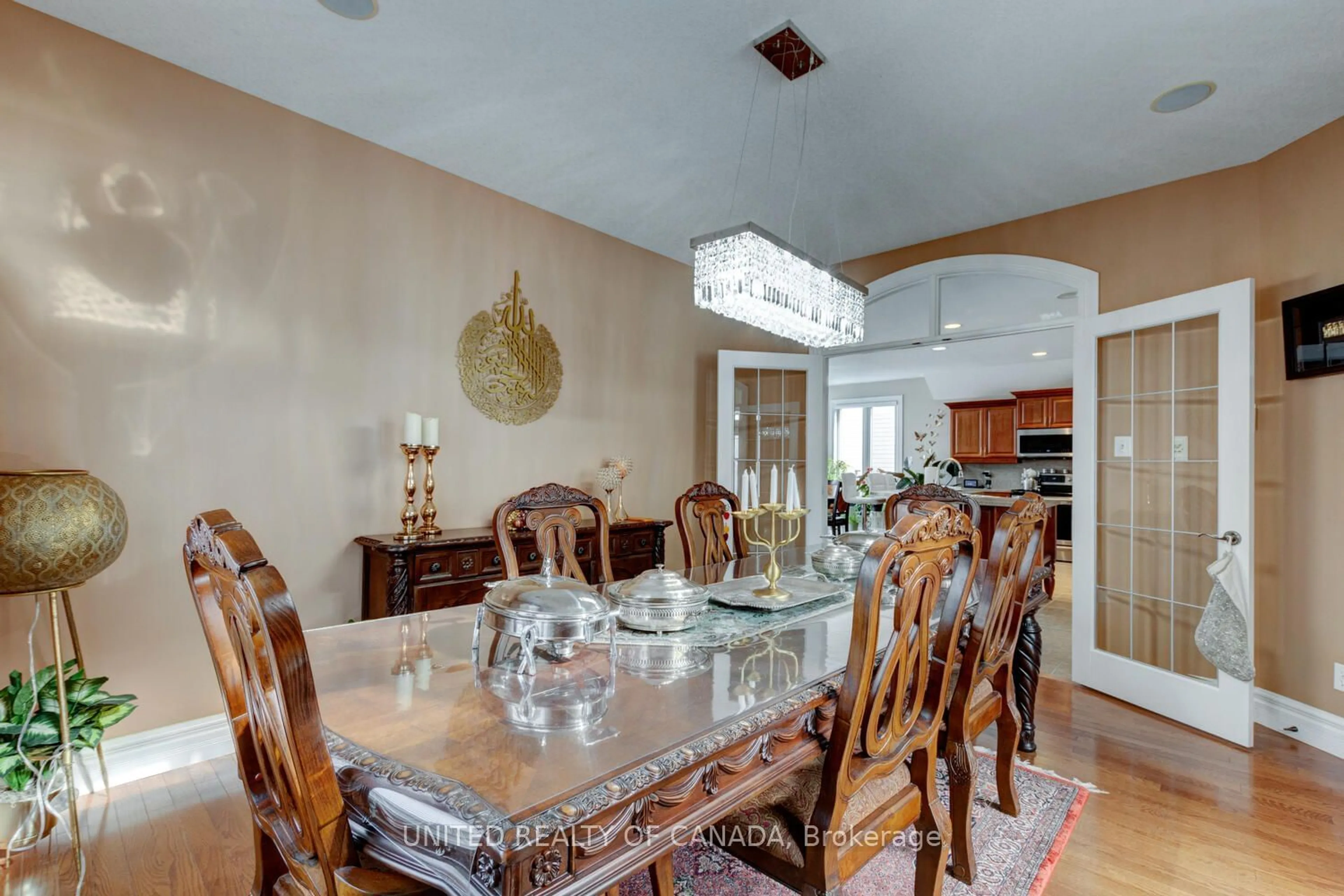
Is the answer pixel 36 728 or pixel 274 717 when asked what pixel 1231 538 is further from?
pixel 36 728

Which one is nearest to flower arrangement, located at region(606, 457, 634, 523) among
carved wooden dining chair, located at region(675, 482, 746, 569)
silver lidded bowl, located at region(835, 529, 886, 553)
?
carved wooden dining chair, located at region(675, 482, 746, 569)

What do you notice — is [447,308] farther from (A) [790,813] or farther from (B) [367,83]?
(A) [790,813]

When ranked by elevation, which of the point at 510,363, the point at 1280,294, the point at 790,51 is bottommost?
the point at 510,363

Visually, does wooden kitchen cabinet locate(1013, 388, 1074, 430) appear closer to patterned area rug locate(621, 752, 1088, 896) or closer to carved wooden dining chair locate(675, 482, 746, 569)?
carved wooden dining chair locate(675, 482, 746, 569)

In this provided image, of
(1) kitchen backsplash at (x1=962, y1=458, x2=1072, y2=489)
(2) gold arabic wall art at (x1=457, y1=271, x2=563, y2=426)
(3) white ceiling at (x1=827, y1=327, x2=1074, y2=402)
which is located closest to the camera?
(2) gold arabic wall art at (x1=457, y1=271, x2=563, y2=426)

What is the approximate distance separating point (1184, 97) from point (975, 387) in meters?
7.27

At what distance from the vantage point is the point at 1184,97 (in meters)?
2.58

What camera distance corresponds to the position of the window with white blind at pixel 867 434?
35.0 ft

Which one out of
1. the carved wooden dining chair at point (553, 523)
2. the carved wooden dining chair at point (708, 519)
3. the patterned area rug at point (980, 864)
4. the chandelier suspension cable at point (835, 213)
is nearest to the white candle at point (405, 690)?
the carved wooden dining chair at point (553, 523)

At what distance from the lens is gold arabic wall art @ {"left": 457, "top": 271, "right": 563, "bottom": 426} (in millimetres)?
3432

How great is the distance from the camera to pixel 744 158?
10.1ft

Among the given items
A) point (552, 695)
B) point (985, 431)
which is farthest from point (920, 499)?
point (985, 431)

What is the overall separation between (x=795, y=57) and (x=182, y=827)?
11.0 feet

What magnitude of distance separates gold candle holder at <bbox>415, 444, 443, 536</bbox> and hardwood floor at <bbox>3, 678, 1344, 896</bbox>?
1.18 m
